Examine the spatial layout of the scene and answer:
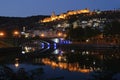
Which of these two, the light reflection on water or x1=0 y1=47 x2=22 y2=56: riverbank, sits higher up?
x1=0 y1=47 x2=22 y2=56: riverbank

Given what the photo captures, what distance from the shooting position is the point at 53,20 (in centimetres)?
17412

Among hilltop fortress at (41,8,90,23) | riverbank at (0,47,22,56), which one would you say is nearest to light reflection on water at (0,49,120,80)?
riverbank at (0,47,22,56)

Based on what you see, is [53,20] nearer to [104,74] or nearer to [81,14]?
[81,14]

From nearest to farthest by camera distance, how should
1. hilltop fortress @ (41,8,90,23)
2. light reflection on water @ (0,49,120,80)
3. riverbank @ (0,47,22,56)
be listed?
light reflection on water @ (0,49,120,80) → riverbank @ (0,47,22,56) → hilltop fortress @ (41,8,90,23)

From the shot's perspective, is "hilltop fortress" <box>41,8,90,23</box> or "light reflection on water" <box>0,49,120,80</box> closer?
"light reflection on water" <box>0,49,120,80</box>

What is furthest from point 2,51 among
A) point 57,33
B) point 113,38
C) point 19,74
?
point 57,33

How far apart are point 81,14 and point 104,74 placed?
157 metres

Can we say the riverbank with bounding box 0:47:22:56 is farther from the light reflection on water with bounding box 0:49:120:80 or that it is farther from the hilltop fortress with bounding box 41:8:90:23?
the hilltop fortress with bounding box 41:8:90:23

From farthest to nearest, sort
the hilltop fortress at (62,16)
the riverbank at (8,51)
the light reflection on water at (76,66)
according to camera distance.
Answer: the hilltop fortress at (62,16) → the riverbank at (8,51) → the light reflection on water at (76,66)

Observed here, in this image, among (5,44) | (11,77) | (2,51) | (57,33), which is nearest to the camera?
(11,77)

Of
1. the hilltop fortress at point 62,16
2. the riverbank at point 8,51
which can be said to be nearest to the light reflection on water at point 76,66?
the riverbank at point 8,51

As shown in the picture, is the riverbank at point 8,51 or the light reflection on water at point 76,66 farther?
the riverbank at point 8,51

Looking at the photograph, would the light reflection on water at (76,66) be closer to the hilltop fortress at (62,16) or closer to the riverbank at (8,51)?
the riverbank at (8,51)

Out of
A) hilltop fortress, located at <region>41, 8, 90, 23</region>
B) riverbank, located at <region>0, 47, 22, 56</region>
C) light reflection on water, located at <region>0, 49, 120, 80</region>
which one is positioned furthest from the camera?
hilltop fortress, located at <region>41, 8, 90, 23</region>
